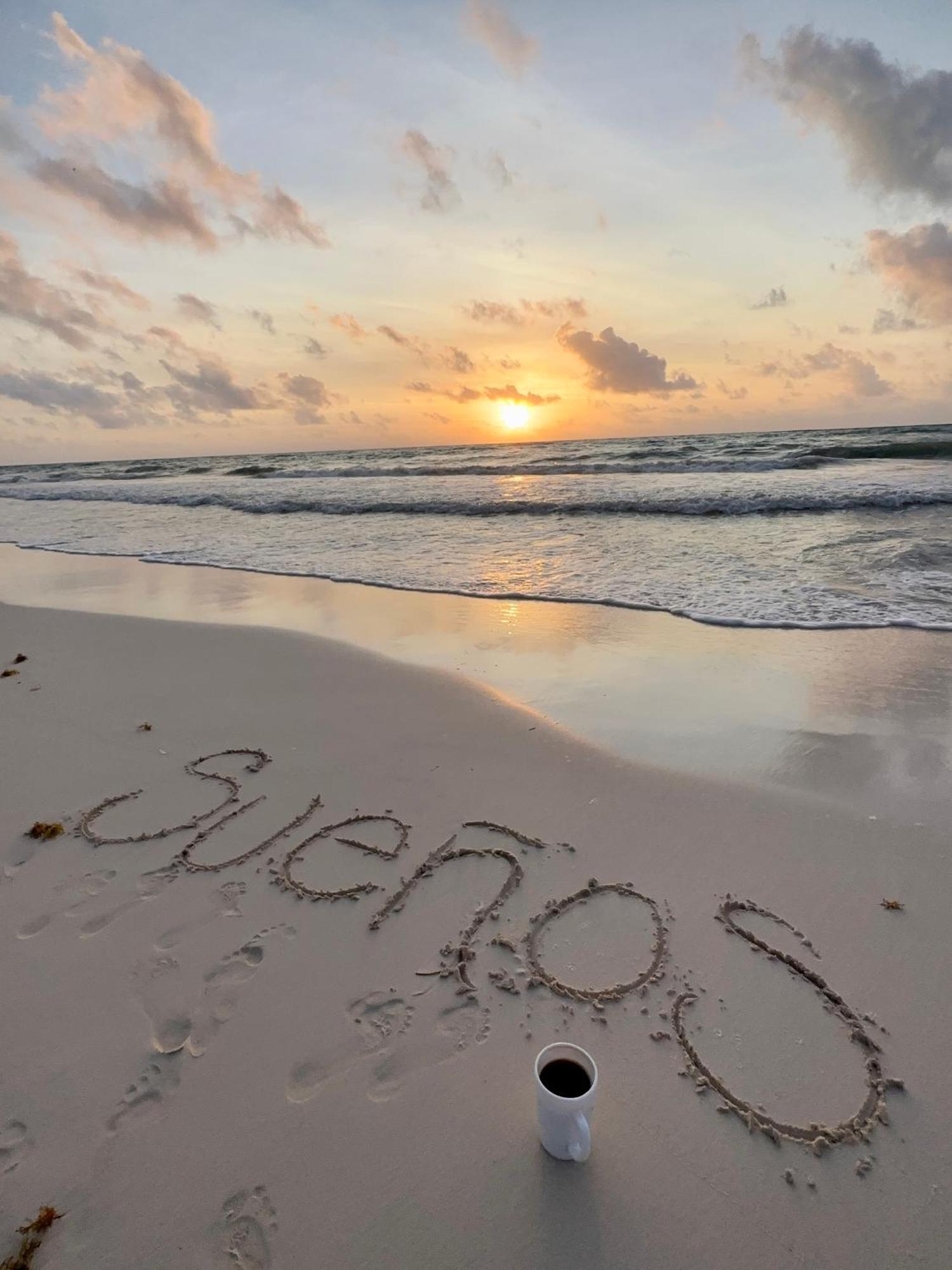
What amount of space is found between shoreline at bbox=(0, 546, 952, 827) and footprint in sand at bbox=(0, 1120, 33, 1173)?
327 cm

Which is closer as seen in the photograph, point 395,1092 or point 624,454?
point 395,1092

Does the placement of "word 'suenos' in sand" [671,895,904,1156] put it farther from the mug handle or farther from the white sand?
the mug handle

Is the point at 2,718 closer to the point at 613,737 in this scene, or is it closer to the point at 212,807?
the point at 212,807

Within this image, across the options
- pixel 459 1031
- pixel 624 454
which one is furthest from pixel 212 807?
pixel 624 454

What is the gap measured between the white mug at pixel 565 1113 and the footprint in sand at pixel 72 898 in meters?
2.33

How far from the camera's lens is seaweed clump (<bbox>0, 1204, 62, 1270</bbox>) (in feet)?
5.54

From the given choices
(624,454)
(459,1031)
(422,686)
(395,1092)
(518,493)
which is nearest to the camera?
(395,1092)

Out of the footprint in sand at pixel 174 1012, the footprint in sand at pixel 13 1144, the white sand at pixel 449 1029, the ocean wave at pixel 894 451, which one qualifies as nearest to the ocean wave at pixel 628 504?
the ocean wave at pixel 894 451

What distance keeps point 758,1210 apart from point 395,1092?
1.13 metres

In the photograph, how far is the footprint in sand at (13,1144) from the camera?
191 cm

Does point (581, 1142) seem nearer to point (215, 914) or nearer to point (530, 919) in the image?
point (530, 919)

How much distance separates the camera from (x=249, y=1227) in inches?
69.0

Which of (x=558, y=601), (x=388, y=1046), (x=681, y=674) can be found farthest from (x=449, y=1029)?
(x=558, y=601)

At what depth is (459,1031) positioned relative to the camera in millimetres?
2258
